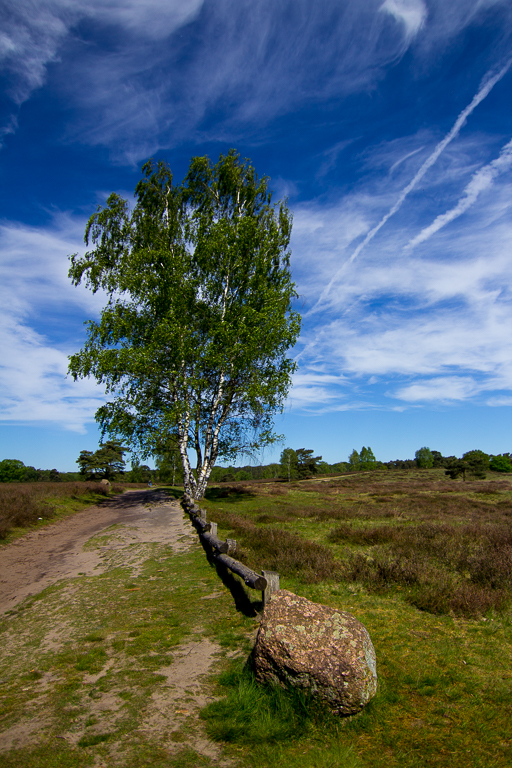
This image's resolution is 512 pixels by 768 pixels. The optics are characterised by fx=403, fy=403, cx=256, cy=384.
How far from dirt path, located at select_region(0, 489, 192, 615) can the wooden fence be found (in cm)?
104

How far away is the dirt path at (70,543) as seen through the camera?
10820 mm

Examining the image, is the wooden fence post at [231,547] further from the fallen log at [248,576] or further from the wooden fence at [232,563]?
the fallen log at [248,576]

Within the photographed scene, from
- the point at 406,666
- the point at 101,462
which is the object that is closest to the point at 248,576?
the point at 406,666

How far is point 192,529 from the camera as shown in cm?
1766

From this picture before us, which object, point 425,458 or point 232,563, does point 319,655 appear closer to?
point 232,563

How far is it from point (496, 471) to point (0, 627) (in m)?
101

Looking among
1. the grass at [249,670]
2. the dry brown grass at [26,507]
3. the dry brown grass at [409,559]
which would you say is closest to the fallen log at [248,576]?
the grass at [249,670]

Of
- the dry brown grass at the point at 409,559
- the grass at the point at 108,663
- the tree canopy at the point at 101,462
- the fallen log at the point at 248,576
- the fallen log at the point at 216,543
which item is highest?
the tree canopy at the point at 101,462

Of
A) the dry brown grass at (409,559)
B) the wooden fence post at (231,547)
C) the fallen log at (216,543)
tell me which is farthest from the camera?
the wooden fence post at (231,547)

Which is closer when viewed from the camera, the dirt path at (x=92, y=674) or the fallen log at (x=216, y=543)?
the dirt path at (x=92, y=674)

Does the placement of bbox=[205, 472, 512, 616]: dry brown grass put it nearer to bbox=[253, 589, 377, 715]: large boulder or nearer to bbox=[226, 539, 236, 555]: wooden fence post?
bbox=[226, 539, 236, 555]: wooden fence post

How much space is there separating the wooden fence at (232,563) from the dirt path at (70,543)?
1043mm

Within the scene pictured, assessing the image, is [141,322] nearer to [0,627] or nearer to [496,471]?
[0,627]

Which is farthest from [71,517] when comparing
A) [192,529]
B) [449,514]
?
[449,514]
